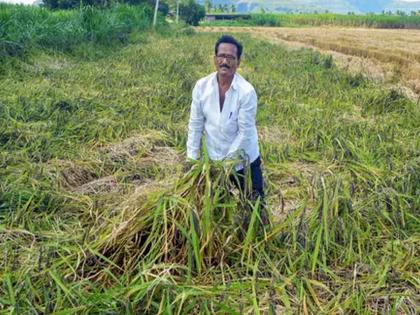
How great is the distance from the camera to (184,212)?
2.91 metres

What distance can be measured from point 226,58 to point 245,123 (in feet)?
1.33

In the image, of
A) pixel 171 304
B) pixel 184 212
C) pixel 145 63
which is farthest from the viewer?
pixel 145 63

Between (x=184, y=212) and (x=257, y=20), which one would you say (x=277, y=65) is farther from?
(x=257, y=20)

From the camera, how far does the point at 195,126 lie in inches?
128

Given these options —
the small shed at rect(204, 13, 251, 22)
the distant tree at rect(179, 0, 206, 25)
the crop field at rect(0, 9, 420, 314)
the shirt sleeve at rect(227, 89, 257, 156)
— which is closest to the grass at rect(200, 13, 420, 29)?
the small shed at rect(204, 13, 251, 22)

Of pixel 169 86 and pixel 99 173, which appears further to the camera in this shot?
pixel 169 86

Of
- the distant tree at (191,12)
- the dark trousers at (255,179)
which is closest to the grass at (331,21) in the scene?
the distant tree at (191,12)

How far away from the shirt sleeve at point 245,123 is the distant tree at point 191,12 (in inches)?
1866

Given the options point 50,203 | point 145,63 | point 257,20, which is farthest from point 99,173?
point 257,20

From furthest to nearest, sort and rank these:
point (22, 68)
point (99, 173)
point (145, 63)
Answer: point (145, 63)
point (22, 68)
point (99, 173)

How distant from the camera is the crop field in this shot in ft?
8.52

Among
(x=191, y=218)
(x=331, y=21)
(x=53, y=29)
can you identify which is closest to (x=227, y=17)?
(x=331, y=21)

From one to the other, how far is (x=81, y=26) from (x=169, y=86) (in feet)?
26.4

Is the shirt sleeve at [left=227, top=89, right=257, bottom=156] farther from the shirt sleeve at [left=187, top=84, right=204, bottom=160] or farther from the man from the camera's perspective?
the shirt sleeve at [left=187, top=84, right=204, bottom=160]
